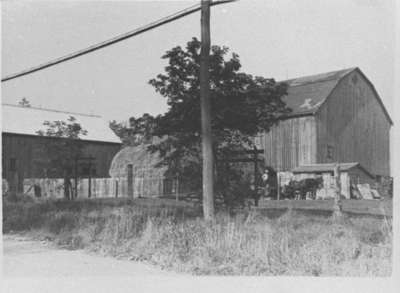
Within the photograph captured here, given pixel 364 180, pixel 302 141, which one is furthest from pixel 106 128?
pixel 364 180

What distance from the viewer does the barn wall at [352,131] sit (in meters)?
29.9

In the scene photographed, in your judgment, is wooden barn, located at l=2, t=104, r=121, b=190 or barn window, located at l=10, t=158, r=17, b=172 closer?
wooden barn, located at l=2, t=104, r=121, b=190

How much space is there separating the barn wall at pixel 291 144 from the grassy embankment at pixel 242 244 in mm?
20411

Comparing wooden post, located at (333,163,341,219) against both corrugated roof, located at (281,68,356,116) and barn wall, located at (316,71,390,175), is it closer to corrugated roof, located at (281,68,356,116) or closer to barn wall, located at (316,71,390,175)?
barn wall, located at (316,71,390,175)

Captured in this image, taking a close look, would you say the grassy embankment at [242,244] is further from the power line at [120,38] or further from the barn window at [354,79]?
the barn window at [354,79]

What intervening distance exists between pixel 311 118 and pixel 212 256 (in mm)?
25338

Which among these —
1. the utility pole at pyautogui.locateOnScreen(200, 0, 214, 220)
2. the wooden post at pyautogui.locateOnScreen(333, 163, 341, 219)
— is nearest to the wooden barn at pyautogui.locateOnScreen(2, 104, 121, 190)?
the utility pole at pyautogui.locateOnScreen(200, 0, 214, 220)

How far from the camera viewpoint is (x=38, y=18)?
10.3 meters

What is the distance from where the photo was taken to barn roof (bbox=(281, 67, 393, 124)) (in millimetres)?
31844

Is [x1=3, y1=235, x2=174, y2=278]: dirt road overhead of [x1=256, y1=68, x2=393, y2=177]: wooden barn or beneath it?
beneath

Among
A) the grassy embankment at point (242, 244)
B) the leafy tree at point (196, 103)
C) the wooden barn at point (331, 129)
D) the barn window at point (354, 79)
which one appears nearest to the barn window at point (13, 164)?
the wooden barn at point (331, 129)

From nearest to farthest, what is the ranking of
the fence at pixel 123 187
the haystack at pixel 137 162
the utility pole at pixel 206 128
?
the utility pole at pixel 206 128 < the fence at pixel 123 187 < the haystack at pixel 137 162

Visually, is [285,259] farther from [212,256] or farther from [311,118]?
[311,118]

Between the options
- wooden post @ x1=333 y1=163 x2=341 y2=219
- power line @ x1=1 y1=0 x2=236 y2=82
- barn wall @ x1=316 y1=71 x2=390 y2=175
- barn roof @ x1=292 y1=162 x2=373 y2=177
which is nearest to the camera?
power line @ x1=1 y1=0 x2=236 y2=82
